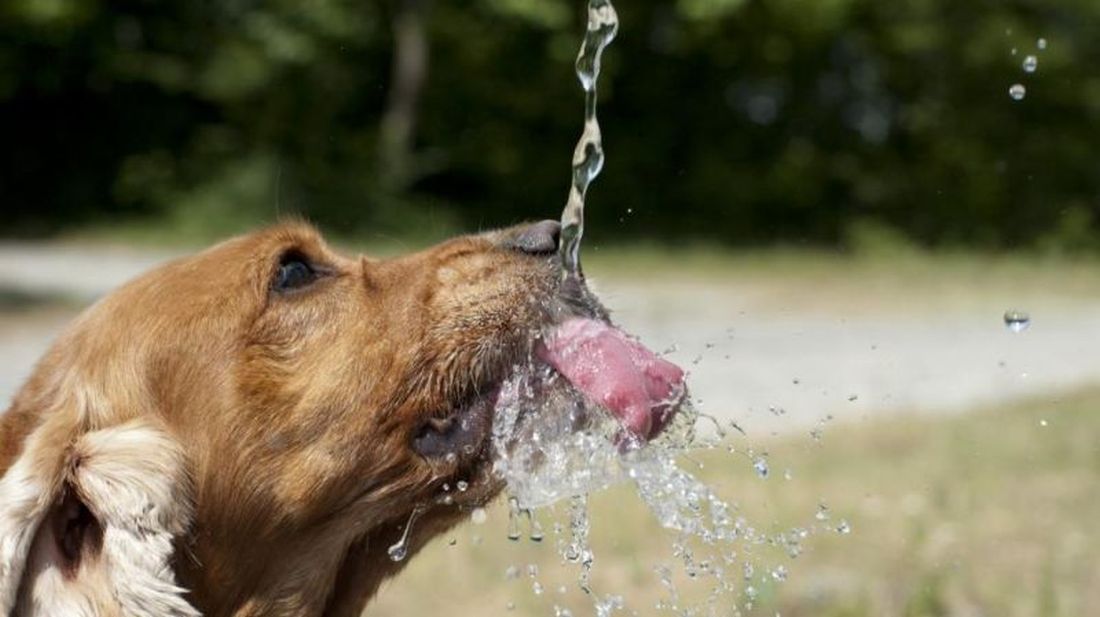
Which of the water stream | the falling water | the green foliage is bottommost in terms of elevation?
the green foliage

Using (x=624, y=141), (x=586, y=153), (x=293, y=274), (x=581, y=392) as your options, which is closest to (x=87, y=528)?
(x=293, y=274)

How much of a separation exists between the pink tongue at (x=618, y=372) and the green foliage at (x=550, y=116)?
1838cm

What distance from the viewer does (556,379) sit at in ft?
13.3

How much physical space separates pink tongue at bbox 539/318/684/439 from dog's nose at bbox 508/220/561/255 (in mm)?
217

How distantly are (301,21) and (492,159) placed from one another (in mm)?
3585

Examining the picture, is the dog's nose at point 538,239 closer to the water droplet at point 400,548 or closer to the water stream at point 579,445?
the water stream at point 579,445

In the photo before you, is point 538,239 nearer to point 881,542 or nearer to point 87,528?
point 87,528

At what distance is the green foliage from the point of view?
23375 mm

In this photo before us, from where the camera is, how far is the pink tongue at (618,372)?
3955mm

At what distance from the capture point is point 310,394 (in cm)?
394

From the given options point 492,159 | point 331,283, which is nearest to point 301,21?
point 492,159

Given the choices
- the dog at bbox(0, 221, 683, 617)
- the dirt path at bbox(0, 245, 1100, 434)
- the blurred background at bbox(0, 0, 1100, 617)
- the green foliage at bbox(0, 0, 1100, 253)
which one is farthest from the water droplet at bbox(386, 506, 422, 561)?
the green foliage at bbox(0, 0, 1100, 253)

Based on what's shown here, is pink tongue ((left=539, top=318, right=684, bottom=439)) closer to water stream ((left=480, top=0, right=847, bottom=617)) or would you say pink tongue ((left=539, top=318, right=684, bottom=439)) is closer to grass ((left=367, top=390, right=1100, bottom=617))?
water stream ((left=480, top=0, right=847, bottom=617))

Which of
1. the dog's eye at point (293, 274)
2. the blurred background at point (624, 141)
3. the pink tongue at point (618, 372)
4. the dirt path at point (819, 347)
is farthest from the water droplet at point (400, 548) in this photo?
the blurred background at point (624, 141)
